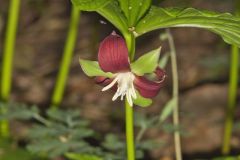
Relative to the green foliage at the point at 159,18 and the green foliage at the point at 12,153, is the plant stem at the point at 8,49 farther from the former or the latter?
the green foliage at the point at 159,18

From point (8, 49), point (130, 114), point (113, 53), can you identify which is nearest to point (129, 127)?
point (130, 114)

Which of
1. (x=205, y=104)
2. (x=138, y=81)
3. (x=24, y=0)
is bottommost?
(x=205, y=104)

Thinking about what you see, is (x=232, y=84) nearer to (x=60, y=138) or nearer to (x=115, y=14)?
(x=60, y=138)

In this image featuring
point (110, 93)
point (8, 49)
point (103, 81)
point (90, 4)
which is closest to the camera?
point (90, 4)

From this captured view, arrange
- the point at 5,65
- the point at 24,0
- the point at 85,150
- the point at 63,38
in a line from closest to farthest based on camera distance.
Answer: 1. the point at 85,150
2. the point at 5,65
3. the point at 63,38
4. the point at 24,0

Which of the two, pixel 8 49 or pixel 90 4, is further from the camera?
pixel 8 49

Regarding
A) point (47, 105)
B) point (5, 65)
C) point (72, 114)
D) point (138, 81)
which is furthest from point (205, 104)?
point (138, 81)

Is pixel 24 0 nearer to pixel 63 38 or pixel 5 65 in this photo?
pixel 63 38
